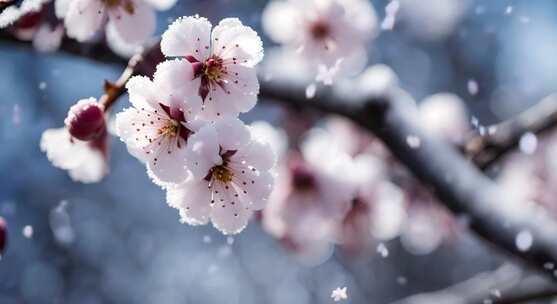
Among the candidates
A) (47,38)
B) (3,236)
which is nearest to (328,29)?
(47,38)

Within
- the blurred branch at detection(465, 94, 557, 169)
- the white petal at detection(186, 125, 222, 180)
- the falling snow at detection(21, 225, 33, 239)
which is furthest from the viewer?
the falling snow at detection(21, 225, 33, 239)

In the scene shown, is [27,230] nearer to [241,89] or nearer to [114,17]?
[114,17]

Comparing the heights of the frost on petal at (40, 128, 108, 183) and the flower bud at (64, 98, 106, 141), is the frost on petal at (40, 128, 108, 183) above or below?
below

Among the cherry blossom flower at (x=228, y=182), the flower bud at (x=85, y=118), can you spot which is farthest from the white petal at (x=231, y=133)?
the flower bud at (x=85, y=118)

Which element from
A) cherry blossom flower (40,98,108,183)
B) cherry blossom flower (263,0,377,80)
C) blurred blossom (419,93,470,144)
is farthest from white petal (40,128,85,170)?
blurred blossom (419,93,470,144)

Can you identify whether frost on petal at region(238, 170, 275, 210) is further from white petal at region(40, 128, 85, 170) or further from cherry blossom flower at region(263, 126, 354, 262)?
cherry blossom flower at region(263, 126, 354, 262)

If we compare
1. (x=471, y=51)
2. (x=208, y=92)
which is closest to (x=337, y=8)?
(x=208, y=92)

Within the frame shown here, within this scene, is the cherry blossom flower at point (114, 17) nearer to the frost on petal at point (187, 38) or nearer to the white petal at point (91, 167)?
the white petal at point (91, 167)
